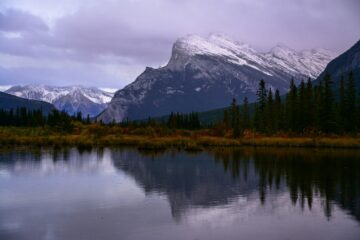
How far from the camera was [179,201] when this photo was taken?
34719 millimetres

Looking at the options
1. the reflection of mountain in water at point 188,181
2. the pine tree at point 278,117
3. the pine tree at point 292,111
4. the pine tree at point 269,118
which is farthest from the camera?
the pine tree at point 269,118

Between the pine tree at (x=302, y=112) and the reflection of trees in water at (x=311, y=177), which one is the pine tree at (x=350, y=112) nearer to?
the pine tree at (x=302, y=112)

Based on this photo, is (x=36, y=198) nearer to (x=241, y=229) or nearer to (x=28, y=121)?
(x=241, y=229)

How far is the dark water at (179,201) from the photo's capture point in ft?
84.3

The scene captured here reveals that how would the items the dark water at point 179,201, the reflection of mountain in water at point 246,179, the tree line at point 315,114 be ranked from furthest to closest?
the tree line at point 315,114 < the reflection of mountain in water at point 246,179 < the dark water at point 179,201

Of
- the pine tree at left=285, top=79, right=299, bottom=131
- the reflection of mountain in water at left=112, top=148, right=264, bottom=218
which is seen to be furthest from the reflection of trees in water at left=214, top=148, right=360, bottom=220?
A: the pine tree at left=285, top=79, right=299, bottom=131

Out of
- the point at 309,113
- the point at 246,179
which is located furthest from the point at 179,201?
the point at 309,113

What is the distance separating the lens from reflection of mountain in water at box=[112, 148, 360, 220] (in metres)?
35.5

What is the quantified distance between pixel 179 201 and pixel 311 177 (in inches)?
731

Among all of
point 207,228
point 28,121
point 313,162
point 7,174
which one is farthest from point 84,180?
point 28,121

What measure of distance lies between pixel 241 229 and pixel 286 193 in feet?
43.6

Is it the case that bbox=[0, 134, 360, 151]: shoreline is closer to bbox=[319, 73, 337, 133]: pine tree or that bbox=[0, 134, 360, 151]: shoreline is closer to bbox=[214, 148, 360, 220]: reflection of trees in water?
bbox=[319, 73, 337, 133]: pine tree

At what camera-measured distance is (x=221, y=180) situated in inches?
1811

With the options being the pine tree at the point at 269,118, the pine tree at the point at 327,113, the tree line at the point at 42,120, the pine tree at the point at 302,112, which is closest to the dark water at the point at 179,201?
the pine tree at the point at 327,113
